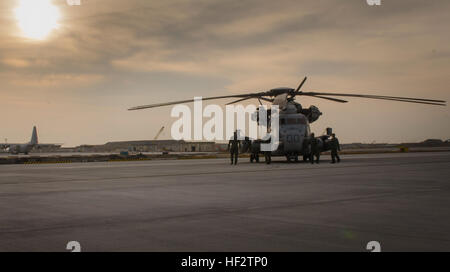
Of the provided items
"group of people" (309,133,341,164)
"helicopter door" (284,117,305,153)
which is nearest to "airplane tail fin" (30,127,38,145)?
"helicopter door" (284,117,305,153)

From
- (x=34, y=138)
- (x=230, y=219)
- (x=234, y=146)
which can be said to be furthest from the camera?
(x=34, y=138)

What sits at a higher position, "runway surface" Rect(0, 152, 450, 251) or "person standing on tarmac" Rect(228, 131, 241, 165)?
"person standing on tarmac" Rect(228, 131, 241, 165)

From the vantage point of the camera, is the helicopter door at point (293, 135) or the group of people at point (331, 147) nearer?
the group of people at point (331, 147)

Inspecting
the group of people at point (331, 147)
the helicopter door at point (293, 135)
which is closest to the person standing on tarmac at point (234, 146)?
the helicopter door at point (293, 135)

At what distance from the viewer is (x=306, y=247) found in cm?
564

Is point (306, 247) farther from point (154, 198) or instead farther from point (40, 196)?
point (40, 196)

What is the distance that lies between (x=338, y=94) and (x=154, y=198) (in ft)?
61.8

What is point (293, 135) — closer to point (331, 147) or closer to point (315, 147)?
point (315, 147)

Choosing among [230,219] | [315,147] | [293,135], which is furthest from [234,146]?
[230,219]

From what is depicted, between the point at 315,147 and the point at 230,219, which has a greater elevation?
the point at 315,147

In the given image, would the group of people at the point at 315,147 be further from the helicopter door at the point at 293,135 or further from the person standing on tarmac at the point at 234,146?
the helicopter door at the point at 293,135

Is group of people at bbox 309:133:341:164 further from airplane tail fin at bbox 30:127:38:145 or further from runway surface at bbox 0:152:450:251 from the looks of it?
airplane tail fin at bbox 30:127:38:145

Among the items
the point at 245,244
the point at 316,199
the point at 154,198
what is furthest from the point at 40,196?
the point at 245,244

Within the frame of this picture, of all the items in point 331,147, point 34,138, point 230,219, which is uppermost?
point 34,138
